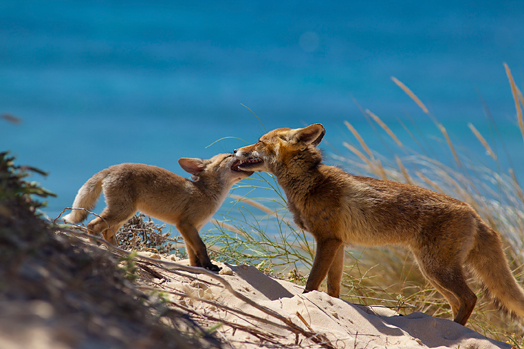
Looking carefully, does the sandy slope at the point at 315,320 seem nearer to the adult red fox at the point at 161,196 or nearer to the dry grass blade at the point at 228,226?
the adult red fox at the point at 161,196

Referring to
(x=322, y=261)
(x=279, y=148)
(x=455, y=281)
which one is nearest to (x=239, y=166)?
(x=279, y=148)

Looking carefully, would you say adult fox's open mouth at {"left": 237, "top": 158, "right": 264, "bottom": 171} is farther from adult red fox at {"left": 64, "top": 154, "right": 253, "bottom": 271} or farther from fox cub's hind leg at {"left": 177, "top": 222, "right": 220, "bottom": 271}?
fox cub's hind leg at {"left": 177, "top": 222, "right": 220, "bottom": 271}

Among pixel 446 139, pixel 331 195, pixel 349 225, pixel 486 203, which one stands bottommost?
pixel 349 225

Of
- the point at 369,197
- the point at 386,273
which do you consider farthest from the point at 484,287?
the point at 386,273

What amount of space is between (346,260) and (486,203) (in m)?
2.51

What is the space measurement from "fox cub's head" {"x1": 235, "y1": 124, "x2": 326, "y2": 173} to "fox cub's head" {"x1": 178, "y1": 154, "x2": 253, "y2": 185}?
0.35m

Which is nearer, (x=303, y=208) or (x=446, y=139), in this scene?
(x=303, y=208)

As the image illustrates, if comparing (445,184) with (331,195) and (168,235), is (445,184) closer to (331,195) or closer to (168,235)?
(331,195)

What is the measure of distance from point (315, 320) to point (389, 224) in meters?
1.52

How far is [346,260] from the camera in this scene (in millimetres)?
6715

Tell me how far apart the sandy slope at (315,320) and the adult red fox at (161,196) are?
0.80 m

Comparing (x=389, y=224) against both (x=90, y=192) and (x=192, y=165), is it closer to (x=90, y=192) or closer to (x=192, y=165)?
(x=192, y=165)

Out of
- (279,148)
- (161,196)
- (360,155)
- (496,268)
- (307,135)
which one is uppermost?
(360,155)

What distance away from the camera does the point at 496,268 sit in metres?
4.17
